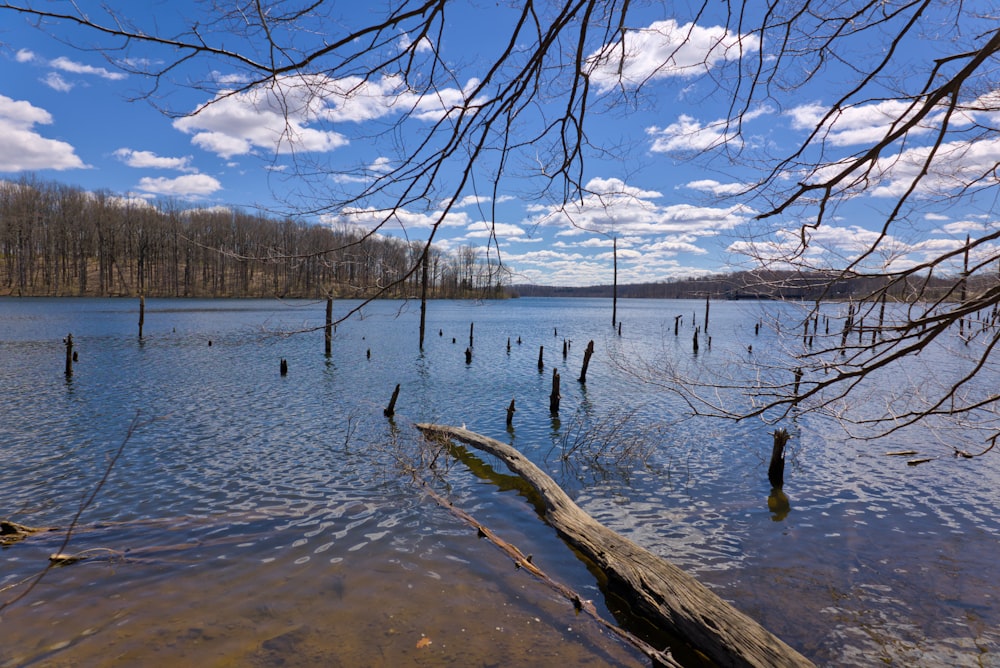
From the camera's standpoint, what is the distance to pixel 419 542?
696 centimetres

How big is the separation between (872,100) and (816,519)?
760 centimetres

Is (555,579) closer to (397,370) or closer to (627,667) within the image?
(627,667)

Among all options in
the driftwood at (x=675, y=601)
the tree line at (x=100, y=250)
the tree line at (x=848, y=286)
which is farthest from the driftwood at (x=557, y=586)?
the tree line at (x=100, y=250)

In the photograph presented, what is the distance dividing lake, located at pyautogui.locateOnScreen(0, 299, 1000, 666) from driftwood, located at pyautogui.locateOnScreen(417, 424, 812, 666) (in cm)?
31

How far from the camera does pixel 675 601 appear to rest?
15.9 feet

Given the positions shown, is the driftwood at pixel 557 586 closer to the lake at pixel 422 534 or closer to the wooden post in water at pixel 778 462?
the lake at pixel 422 534

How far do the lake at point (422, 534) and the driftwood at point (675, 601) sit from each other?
31cm

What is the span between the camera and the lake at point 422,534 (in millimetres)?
4859

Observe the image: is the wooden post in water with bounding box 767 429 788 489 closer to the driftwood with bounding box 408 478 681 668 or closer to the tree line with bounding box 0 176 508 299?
the driftwood with bounding box 408 478 681 668

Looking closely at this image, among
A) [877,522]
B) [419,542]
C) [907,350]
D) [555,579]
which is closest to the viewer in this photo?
[907,350]

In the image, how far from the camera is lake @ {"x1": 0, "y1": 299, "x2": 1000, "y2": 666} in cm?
486

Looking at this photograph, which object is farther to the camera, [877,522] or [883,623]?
[877,522]

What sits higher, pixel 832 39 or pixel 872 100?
pixel 832 39

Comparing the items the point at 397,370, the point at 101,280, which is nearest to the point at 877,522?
the point at 397,370
